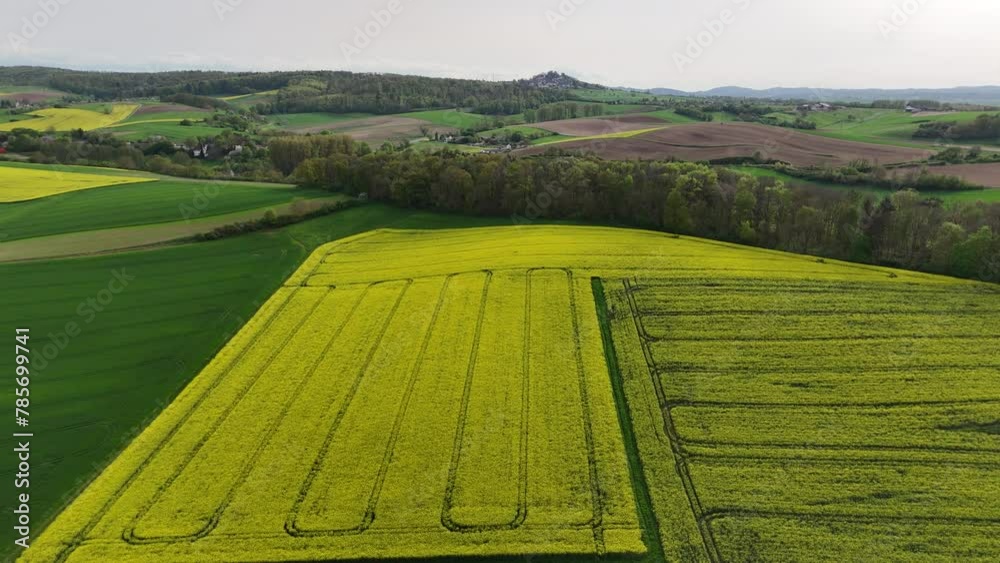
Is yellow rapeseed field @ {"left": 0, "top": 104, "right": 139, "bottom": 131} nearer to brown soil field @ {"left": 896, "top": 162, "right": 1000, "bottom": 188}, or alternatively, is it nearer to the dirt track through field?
the dirt track through field

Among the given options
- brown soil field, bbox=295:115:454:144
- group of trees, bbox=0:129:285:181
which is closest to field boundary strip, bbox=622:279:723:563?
group of trees, bbox=0:129:285:181

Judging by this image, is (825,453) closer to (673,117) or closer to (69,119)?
(673,117)

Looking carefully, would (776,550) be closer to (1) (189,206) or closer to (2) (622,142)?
(1) (189,206)

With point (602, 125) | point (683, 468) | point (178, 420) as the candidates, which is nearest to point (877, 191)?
point (602, 125)

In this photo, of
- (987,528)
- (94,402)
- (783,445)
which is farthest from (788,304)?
(94,402)

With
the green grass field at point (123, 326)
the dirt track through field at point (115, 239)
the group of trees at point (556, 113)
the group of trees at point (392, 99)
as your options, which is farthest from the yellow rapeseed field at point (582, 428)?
the group of trees at point (392, 99)

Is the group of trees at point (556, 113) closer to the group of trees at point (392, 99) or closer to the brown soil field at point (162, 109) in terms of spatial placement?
the group of trees at point (392, 99)
